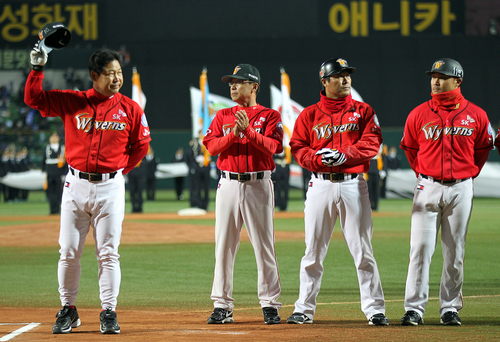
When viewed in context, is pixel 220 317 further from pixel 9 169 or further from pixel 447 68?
pixel 9 169

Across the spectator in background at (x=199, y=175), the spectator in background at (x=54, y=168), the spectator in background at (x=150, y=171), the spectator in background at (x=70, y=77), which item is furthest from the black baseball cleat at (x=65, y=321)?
the spectator in background at (x=70, y=77)

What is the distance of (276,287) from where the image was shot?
5.69 meters

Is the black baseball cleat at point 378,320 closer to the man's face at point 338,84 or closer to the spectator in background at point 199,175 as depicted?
the man's face at point 338,84

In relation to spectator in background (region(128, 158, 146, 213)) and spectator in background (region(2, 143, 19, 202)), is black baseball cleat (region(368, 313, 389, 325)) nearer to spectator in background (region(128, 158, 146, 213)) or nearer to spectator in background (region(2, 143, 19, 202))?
spectator in background (region(128, 158, 146, 213))

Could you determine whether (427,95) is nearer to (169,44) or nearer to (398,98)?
(398,98)

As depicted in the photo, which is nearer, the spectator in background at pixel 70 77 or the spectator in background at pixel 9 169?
the spectator in background at pixel 9 169

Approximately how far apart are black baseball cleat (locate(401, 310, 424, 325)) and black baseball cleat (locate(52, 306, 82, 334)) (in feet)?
8.76

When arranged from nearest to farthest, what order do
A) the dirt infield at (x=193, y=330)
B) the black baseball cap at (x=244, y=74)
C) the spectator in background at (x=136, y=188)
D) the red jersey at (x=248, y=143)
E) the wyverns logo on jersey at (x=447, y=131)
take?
the dirt infield at (x=193, y=330) < the wyverns logo on jersey at (x=447, y=131) < the red jersey at (x=248, y=143) < the black baseball cap at (x=244, y=74) < the spectator in background at (x=136, y=188)

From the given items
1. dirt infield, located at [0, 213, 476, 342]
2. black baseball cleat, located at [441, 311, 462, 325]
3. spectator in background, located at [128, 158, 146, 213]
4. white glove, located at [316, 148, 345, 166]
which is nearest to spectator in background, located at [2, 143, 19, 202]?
spectator in background, located at [128, 158, 146, 213]

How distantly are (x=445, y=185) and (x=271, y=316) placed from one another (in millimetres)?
1825

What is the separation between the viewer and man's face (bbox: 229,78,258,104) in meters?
5.83

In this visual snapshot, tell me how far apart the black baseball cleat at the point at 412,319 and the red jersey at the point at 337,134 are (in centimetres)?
124

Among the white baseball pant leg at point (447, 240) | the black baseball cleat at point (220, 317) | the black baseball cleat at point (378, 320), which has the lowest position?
the black baseball cleat at point (220, 317)

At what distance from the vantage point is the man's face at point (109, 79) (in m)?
5.28
